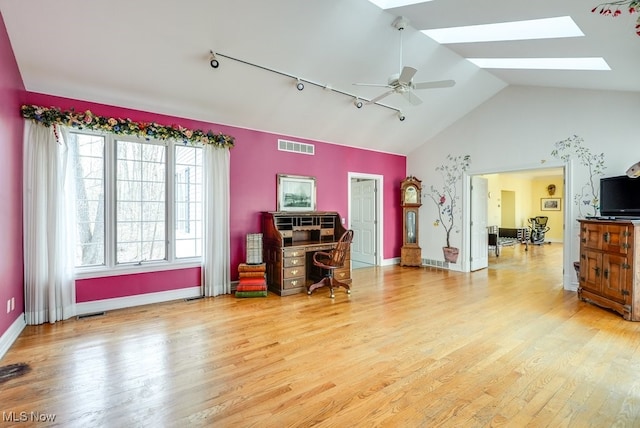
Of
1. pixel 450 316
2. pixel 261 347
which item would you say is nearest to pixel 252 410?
pixel 261 347

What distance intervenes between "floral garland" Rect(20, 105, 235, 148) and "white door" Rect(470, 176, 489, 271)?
5.08m

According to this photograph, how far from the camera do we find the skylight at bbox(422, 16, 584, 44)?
10.00 ft

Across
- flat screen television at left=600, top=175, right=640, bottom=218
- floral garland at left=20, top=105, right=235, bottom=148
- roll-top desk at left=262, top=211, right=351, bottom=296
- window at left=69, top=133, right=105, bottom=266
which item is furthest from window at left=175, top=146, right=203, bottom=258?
flat screen television at left=600, top=175, right=640, bottom=218

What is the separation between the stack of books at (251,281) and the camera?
14.8 feet

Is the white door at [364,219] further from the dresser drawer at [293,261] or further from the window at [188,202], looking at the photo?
the window at [188,202]

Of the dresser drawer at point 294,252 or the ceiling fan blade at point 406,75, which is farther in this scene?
the dresser drawer at point 294,252

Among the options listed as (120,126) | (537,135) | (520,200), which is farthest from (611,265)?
(520,200)

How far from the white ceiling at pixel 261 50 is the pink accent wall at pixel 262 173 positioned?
0.15m

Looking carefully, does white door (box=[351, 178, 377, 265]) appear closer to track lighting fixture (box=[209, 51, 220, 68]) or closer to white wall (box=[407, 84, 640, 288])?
white wall (box=[407, 84, 640, 288])

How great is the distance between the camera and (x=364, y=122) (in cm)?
562

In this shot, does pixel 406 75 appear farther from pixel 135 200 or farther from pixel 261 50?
pixel 135 200

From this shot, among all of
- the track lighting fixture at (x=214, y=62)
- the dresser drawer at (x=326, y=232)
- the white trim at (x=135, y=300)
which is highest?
the track lighting fixture at (x=214, y=62)

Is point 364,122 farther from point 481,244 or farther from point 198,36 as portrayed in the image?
point 481,244

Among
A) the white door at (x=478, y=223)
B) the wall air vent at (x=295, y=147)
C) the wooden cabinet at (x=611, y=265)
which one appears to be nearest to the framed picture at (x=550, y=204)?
the white door at (x=478, y=223)
